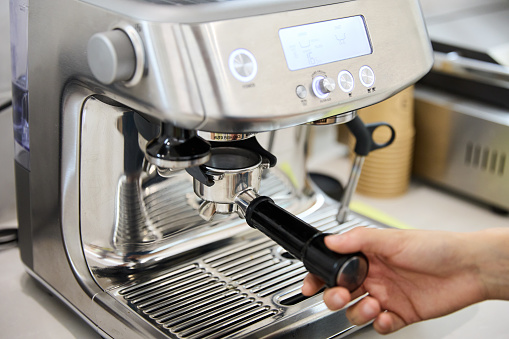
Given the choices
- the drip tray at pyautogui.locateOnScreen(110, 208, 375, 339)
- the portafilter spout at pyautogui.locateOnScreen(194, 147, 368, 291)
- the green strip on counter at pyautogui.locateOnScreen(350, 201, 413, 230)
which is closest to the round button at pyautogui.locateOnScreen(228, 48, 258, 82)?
the portafilter spout at pyautogui.locateOnScreen(194, 147, 368, 291)

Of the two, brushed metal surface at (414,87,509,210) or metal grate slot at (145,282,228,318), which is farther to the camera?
brushed metal surface at (414,87,509,210)

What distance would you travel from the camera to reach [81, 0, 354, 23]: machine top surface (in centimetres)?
39

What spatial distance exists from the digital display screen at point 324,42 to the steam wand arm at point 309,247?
109 mm

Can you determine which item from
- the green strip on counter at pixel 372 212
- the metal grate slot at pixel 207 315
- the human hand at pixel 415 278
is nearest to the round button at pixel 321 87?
the human hand at pixel 415 278

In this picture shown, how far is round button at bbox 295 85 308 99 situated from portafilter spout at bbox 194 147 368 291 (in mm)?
89

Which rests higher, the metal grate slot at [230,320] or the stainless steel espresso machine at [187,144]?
the stainless steel espresso machine at [187,144]

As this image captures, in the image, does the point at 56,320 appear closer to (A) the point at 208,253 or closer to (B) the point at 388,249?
(A) the point at 208,253

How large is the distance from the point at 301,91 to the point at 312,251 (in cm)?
11

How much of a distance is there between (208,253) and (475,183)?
16.3 inches

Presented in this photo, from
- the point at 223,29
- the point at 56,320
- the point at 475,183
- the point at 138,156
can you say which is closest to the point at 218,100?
the point at 223,29

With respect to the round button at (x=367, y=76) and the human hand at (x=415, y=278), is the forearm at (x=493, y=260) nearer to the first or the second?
the human hand at (x=415, y=278)

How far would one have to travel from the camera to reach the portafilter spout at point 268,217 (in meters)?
0.41

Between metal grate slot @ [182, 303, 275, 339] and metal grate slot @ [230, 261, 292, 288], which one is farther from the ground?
metal grate slot @ [230, 261, 292, 288]

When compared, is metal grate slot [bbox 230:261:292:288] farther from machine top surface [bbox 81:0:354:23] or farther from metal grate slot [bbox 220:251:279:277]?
machine top surface [bbox 81:0:354:23]
